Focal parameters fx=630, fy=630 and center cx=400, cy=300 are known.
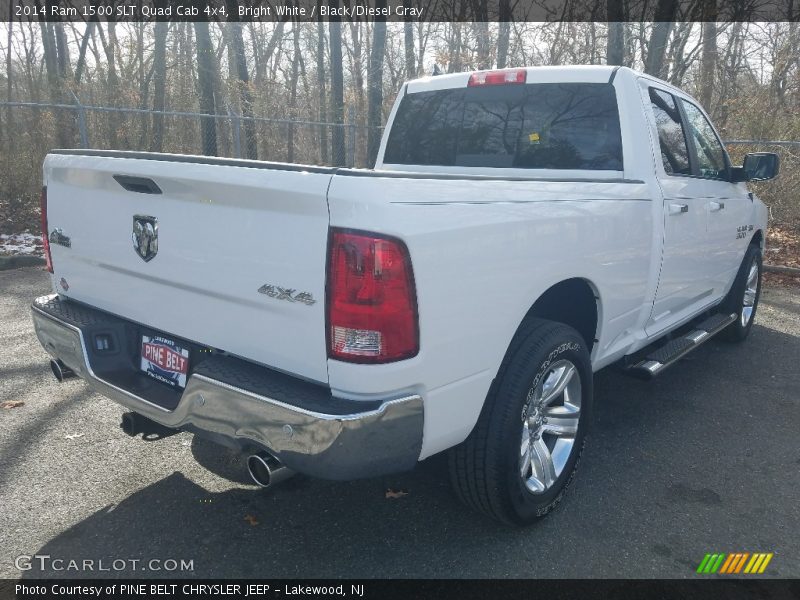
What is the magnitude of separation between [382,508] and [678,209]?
2403mm

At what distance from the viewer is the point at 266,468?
2168 millimetres

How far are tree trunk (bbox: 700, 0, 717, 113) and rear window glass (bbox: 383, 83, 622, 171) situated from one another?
1236 cm

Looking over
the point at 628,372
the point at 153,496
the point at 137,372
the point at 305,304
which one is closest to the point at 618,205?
the point at 628,372

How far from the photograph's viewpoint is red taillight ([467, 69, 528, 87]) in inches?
155

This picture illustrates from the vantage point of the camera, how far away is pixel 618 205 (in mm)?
3102

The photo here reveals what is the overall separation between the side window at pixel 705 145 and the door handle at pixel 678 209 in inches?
29.7

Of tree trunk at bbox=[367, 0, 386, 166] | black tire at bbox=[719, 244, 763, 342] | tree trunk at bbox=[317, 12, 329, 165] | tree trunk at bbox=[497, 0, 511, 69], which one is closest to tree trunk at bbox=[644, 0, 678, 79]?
tree trunk at bbox=[367, 0, 386, 166]

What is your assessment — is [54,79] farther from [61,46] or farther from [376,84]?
[376,84]

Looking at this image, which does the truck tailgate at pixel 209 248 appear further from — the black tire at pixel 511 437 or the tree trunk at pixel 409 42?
the tree trunk at pixel 409 42

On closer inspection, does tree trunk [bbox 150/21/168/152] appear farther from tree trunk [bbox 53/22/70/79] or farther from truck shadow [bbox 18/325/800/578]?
truck shadow [bbox 18/325/800/578]

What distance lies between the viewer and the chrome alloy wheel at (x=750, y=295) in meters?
5.75

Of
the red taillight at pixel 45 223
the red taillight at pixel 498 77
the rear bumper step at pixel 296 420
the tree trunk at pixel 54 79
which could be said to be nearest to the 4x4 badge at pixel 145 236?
the rear bumper step at pixel 296 420

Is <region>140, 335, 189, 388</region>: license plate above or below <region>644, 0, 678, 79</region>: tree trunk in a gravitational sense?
below

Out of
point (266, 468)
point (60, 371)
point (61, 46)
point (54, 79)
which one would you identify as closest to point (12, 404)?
point (60, 371)
